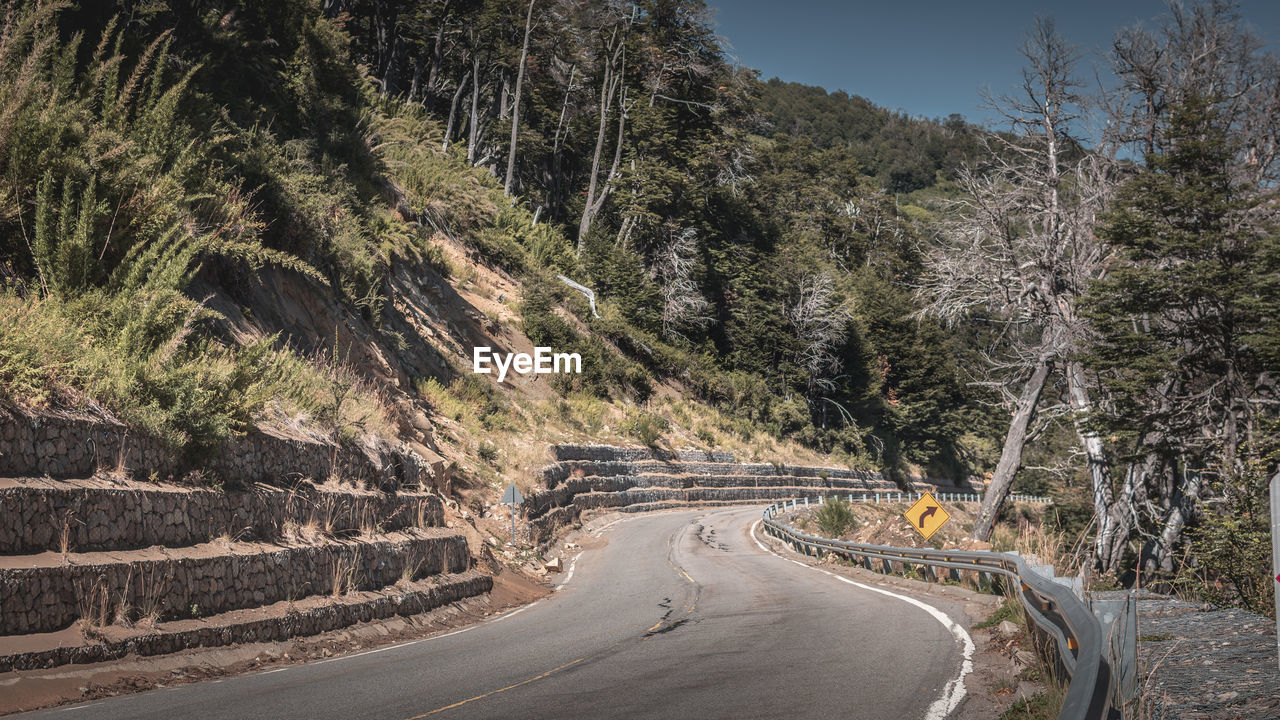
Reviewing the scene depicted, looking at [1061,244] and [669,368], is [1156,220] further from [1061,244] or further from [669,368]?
[669,368]

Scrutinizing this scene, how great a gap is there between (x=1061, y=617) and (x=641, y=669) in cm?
429

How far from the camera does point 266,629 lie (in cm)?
1030

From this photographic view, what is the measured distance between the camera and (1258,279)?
1488 centimetres

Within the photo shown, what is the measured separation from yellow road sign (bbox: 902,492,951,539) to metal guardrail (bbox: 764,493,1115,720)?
58cm

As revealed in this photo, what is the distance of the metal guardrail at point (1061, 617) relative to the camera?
404 centimetres

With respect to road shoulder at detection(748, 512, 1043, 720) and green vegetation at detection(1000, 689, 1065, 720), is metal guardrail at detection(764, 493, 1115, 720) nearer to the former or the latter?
green vegetation at detection(1000, 689, 1065, 720)

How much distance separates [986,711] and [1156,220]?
13639 millimetres

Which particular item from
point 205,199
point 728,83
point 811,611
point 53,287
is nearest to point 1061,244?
point 811,611

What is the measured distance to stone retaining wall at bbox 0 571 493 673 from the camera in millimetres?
7676

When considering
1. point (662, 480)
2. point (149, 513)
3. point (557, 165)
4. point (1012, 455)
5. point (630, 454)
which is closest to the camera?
point (149, 513)

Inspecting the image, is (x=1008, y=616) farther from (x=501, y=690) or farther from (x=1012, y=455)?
(x=1012, y=455)

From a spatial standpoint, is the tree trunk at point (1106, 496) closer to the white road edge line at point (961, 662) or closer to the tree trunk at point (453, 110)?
the white road edge line at point (961, 662)

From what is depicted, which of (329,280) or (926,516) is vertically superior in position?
(329,280)

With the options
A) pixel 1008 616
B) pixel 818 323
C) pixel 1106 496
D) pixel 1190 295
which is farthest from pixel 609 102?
pixel 1008 616
